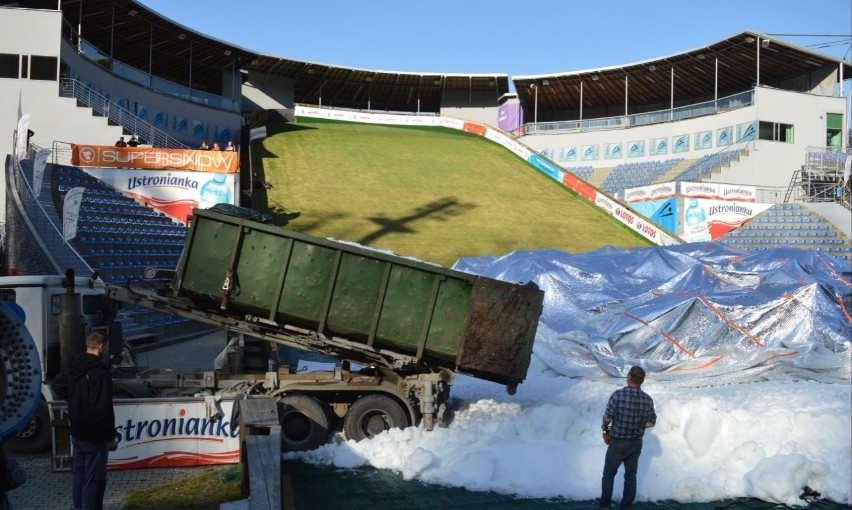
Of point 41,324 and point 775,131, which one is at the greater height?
point 775,131

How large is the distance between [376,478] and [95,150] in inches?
841

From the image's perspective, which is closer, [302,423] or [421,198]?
[302,423]

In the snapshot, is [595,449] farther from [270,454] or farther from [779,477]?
[270,454]

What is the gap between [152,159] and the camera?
25.9 metres

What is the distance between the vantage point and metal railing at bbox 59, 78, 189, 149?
29984 millimetres

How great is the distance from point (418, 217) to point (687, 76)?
31.0 meters

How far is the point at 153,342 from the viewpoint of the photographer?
1684 cm

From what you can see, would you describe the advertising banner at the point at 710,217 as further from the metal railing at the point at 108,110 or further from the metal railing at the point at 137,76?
the metal railing at the point at 137,76

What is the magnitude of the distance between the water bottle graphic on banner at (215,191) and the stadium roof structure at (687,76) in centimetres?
3390

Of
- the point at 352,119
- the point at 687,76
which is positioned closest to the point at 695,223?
the point at 687,76

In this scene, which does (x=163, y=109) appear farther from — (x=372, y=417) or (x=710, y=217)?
(x=372, y=417)

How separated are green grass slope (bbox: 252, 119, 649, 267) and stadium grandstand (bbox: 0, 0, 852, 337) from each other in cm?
172

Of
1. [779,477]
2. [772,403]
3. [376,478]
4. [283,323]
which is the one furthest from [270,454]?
[772,403]

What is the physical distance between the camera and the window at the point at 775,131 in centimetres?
4381
